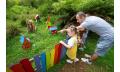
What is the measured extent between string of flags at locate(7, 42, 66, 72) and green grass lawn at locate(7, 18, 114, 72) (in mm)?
39

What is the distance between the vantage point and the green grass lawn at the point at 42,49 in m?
2.59

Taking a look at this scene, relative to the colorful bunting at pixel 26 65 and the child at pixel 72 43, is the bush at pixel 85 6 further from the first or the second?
the colorful bunting at pixel 26 65

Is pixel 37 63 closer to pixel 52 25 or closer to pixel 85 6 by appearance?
pixel 52 25

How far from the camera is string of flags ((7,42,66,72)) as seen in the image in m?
2.50

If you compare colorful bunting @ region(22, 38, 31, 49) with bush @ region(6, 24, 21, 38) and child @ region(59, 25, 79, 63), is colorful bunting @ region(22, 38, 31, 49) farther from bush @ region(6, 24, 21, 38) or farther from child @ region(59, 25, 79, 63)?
child @ region(59, 25, 79, 63)

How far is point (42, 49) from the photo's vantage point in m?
2.62

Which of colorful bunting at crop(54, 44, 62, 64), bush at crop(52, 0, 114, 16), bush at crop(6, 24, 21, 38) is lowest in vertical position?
colorful bunting at crop(54, 44, 62, 64)

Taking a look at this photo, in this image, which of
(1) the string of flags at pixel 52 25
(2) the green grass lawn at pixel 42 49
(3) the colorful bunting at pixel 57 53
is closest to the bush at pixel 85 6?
(1) the string of flags at pixel 52 25

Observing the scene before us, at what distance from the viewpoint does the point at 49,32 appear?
2658mm

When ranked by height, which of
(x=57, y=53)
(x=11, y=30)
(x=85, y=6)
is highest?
(x=85, y=6)

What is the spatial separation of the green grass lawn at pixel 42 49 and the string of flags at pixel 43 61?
1.5 inches

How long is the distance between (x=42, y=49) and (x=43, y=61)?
0.38ft

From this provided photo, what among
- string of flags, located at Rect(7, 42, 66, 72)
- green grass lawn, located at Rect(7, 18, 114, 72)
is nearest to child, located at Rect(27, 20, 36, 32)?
green grass lawn, located at Rect(7, 18, 114, 72)

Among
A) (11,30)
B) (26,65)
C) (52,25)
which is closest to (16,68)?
(26,65)
